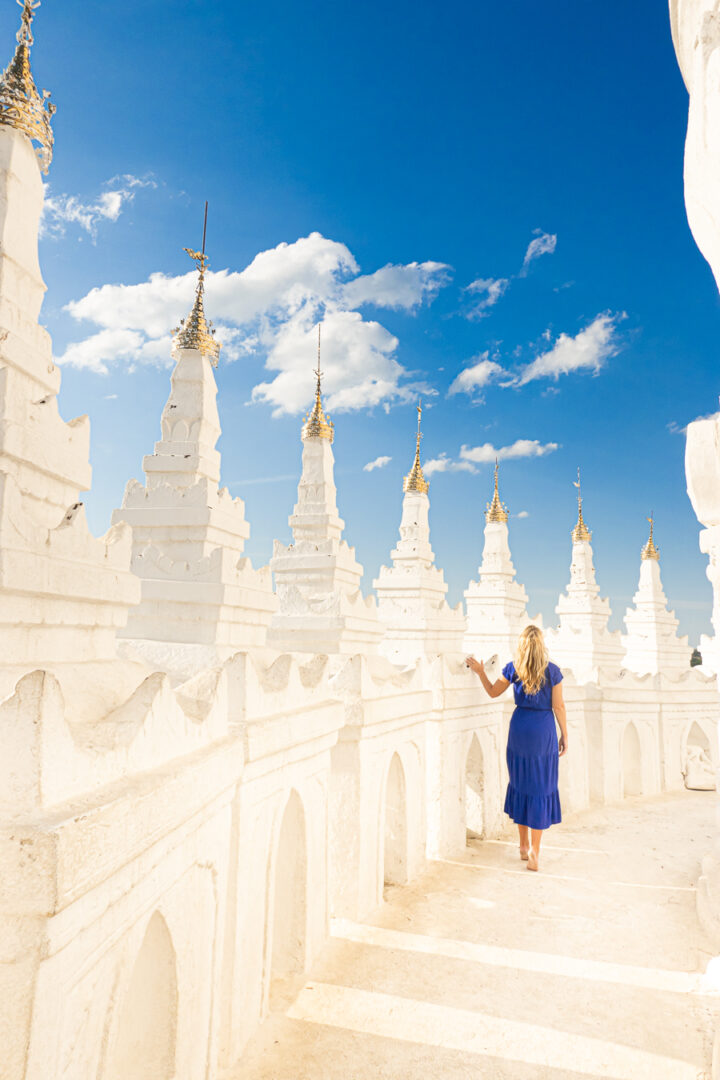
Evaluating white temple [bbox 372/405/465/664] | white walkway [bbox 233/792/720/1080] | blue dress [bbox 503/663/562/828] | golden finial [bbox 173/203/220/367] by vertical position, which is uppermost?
golden finial [bbox 173/203/220/367]

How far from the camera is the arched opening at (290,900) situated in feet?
20.0

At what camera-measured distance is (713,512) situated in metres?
4.60

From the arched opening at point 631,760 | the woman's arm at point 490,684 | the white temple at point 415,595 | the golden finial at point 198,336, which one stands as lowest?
the arched opening at point 631,760

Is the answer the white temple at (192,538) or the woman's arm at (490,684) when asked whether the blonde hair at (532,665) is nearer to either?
the woman's arm at (490,684)

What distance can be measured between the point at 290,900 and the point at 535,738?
4.13 m

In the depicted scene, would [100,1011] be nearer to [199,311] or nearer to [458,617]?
[199,311]

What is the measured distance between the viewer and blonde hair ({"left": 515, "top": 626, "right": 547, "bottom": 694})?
29.3ft

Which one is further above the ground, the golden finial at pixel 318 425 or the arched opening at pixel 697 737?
the golden finial at pixel 318 425

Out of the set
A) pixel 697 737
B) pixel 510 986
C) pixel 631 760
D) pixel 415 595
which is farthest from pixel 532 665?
pixel 697 737

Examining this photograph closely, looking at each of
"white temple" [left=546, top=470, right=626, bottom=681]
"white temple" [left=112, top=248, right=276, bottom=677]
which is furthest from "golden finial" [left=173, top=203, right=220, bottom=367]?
"white temple" [left=546, top=470, right=626, bottom=681]

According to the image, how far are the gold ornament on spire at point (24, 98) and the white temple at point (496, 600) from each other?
1811 cm

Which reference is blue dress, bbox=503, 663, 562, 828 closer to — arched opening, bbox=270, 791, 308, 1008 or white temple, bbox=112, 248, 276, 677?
white temple, bbox=112, 248, 276, 677

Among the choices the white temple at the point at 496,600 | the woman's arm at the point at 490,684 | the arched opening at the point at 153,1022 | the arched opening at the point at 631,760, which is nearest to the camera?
the arched opening at the point at 153,1022

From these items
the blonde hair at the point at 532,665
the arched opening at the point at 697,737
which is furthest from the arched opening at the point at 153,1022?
the arched opening at the point at 697,737
